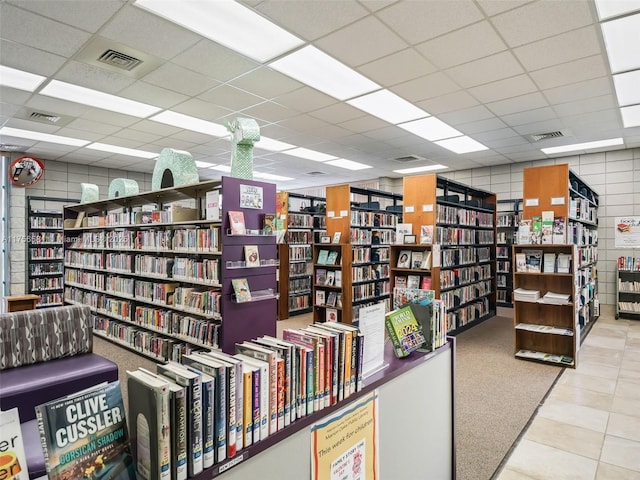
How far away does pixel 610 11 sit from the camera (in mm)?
3020

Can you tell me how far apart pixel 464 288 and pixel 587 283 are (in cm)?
189

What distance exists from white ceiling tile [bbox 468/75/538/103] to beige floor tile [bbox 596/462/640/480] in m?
3.81

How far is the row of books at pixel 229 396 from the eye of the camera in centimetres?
101

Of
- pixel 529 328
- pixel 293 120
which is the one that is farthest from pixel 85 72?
pixel 529 328

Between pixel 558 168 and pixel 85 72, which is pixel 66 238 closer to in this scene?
pixel 85 72

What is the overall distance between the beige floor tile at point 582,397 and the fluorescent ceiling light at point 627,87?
346cm

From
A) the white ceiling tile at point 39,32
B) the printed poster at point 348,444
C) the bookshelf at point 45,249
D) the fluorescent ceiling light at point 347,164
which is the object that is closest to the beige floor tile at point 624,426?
the printed poster at point 348,444

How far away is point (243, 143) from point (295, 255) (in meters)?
4.01

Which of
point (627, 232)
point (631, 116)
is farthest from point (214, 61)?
point (627, 232)

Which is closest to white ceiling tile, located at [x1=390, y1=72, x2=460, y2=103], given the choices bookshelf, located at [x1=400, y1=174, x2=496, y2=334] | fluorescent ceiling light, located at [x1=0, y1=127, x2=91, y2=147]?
bookshelf, located at [x1=400, y1=174, x2=496, y2=334]

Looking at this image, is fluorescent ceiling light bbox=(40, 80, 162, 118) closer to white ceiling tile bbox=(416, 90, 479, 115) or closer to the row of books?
white ceiling tile bbox=(416, 90, 479, 115)

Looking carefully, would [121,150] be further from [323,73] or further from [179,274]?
[323,73]

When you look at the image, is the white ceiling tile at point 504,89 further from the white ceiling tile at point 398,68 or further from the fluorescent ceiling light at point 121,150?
the fluorescent ceiling light at point 121,150

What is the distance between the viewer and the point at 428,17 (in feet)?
10.1
